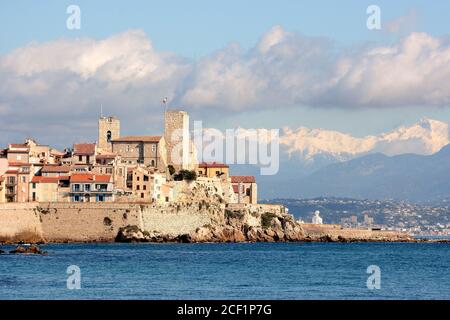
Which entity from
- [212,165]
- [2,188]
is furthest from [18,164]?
[212,165]

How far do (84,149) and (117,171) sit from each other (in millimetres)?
6942

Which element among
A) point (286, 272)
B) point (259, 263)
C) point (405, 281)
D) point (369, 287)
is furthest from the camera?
point (259, 263)

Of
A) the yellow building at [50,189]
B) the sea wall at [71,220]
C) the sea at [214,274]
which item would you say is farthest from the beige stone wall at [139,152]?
the sea at [214,274]

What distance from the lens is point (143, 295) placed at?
50.1 m

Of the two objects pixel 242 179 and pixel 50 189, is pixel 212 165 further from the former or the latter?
pixel 50 189

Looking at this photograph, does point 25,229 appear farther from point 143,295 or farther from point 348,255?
point 143,295

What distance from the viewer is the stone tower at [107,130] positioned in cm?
12088

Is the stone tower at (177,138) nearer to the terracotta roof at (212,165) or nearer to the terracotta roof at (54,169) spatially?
the terracotta roof at (212,165)

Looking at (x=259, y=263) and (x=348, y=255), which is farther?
(x=348, y=255)

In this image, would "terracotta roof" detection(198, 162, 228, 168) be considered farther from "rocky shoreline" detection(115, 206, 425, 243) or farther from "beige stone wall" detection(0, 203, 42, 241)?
"beige stone wall" detection(0, 203, 42, 241)

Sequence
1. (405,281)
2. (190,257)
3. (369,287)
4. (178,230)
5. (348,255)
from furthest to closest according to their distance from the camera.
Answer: (178,230), (348,255), (190,257), (405,281), (369,287)

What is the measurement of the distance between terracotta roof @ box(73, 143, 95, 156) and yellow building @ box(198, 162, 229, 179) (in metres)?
16.8

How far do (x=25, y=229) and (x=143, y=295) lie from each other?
169 ft
